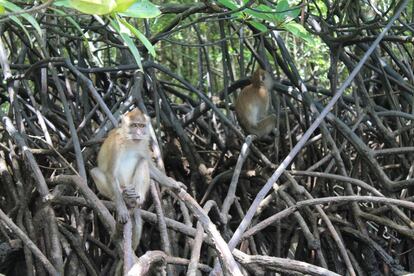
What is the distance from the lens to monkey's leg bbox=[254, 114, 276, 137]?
22.7 feet

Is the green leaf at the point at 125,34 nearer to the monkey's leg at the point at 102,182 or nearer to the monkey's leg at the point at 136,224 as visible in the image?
the monkey's leg at the point at 136,224

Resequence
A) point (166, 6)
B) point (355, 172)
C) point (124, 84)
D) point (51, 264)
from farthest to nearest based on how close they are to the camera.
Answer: point (124, 84) → point (355, 172) → point (166, 6) → point (51, 264)

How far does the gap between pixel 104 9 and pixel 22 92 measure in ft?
13.6

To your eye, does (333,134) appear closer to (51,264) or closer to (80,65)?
(80,65)

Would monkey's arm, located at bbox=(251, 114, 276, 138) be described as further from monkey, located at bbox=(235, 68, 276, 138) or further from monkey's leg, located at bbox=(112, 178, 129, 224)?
monkey's leg, located at bbox=(112, 178, 129, 224)

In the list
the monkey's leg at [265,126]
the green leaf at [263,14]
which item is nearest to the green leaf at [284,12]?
the green leaf at [263,14]

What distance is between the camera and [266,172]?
18.2 ft

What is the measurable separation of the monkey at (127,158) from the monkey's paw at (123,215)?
0.78 meters

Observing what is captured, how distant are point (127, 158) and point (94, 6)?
2.65 m

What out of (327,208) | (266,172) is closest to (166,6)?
(266,172)

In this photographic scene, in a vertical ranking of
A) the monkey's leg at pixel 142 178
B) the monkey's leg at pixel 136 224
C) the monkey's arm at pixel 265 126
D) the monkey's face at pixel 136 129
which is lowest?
the monkey's arm at pixel 265 126

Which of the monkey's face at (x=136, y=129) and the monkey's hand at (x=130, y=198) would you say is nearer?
the monkey's hand at (x=130, y=198)

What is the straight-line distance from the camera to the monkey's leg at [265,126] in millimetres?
6926

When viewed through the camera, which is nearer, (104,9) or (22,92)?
(104,9)
